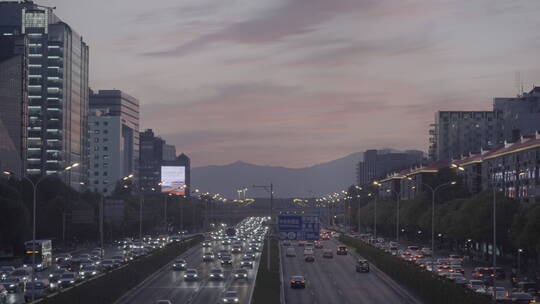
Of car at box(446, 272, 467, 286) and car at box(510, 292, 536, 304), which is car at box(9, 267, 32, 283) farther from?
car at box(510, 292, 536, 304)

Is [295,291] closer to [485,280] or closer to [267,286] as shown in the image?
[267,286]

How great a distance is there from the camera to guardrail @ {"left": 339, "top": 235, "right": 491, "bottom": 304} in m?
47.0

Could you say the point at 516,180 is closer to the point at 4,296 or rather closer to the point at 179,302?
the point at 179,302

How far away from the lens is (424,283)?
202 ft

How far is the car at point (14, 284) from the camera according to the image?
210ft

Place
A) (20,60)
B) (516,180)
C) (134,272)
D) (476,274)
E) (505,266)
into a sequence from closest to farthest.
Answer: (134,272) < (476,274) < (505,266) < (516,180) < (20,60)

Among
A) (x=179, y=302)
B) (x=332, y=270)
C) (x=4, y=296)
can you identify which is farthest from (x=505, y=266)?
(x=4, y=296)

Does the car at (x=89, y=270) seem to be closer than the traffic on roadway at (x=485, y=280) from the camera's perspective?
No

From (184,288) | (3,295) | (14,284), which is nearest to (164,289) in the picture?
(184,288)

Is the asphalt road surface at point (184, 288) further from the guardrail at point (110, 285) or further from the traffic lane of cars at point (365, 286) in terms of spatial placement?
the traffic lane of cars at point (365, 286)

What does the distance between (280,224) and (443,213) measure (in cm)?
5724

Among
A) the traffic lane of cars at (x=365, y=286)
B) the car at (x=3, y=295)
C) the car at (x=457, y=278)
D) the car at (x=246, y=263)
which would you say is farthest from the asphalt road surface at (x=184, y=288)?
the car at (x=457, y=278)

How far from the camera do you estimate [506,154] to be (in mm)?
135250

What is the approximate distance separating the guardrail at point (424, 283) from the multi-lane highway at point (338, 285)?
2.88 feet
